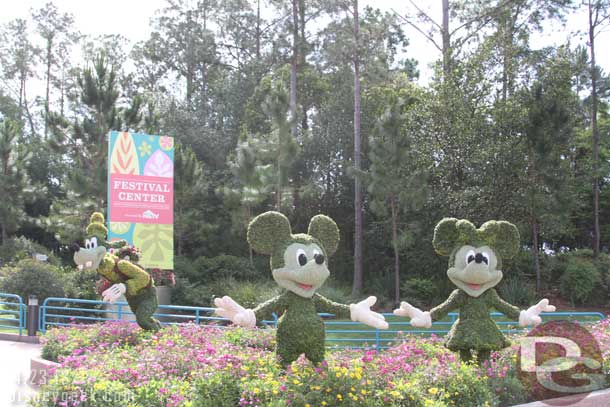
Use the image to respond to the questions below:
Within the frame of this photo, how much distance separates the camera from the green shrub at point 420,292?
1912cm

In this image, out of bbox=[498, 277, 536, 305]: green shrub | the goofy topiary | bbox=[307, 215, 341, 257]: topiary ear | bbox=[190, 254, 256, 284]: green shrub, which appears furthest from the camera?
bbox=[190, 254, 256, 284]: green shrub

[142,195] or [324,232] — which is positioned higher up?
[142,195]

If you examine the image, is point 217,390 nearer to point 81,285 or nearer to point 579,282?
point 81,285

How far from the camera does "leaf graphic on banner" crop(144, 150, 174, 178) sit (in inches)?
598

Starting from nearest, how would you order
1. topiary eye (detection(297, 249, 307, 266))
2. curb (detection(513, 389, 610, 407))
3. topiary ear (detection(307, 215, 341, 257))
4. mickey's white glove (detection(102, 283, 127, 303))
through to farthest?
curb (detection(513, 389, 610, 407)) → topiary eye (detection(297, 249, 307, 266)) → topiary ear (detection(307, 215, 341, 257)) → mickey's white glove (detection(102, 283, 127, 303))

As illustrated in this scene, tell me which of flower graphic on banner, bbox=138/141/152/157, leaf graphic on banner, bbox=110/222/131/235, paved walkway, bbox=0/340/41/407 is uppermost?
flower graphic on banner, bbox=138/141/152/157

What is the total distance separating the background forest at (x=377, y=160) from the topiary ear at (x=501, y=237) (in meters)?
9.74

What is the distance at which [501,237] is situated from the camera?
8312mm

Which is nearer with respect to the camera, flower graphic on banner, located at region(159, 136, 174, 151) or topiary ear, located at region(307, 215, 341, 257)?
topiary ear, located at region(307, 215, 341, 257)

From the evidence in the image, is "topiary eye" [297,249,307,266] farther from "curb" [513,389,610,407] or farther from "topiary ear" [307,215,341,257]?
"curb" [513,389,610,407]

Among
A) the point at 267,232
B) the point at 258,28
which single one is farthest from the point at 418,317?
the point at 258,28

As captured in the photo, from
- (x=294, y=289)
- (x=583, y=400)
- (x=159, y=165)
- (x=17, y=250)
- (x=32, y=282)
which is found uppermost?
(x=159, y=165)

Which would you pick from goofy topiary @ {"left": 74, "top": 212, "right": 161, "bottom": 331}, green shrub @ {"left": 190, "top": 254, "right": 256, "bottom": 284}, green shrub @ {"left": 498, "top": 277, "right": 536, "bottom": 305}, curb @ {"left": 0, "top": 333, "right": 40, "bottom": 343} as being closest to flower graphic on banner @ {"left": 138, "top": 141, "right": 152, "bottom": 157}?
curb @ {"left": 0, "top": 333, "right": 40, "bottom": 343}

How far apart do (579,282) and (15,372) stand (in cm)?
1570
